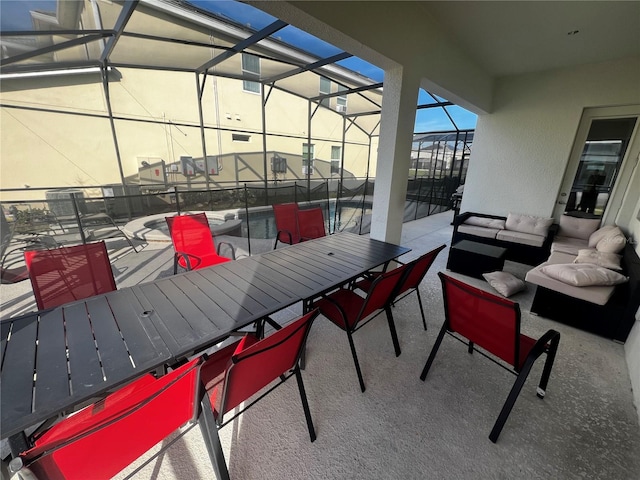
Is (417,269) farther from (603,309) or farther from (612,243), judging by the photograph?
(612,243)

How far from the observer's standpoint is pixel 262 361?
1.08 m

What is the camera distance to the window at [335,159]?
39.3 feet

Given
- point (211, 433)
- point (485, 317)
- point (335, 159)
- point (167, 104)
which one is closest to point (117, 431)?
point (211, 433)

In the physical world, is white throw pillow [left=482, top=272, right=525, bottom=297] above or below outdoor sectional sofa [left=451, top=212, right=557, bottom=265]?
below

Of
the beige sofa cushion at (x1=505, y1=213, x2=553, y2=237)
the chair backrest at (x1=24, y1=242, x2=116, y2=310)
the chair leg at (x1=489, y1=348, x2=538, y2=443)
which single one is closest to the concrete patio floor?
the chair leg at (x1=489, y1=348, x2=538, y2=443)

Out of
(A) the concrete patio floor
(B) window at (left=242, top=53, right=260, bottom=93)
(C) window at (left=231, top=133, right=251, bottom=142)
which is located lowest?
(A) the concrete patio floor

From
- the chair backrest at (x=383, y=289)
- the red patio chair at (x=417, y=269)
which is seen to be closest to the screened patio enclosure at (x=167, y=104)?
the red patio chair at (x=417, y=269)

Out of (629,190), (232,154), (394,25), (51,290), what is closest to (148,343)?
(51,290)

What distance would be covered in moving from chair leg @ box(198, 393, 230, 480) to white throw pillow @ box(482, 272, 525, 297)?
3.23 m

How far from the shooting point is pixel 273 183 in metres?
9.63

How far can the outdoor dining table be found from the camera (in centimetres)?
90

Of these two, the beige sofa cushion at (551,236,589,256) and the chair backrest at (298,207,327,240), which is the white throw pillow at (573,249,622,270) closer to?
the beige sofa cushion at (551,236,589,256)

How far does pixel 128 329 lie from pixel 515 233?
4.98m

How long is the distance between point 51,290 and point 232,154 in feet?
26.5
